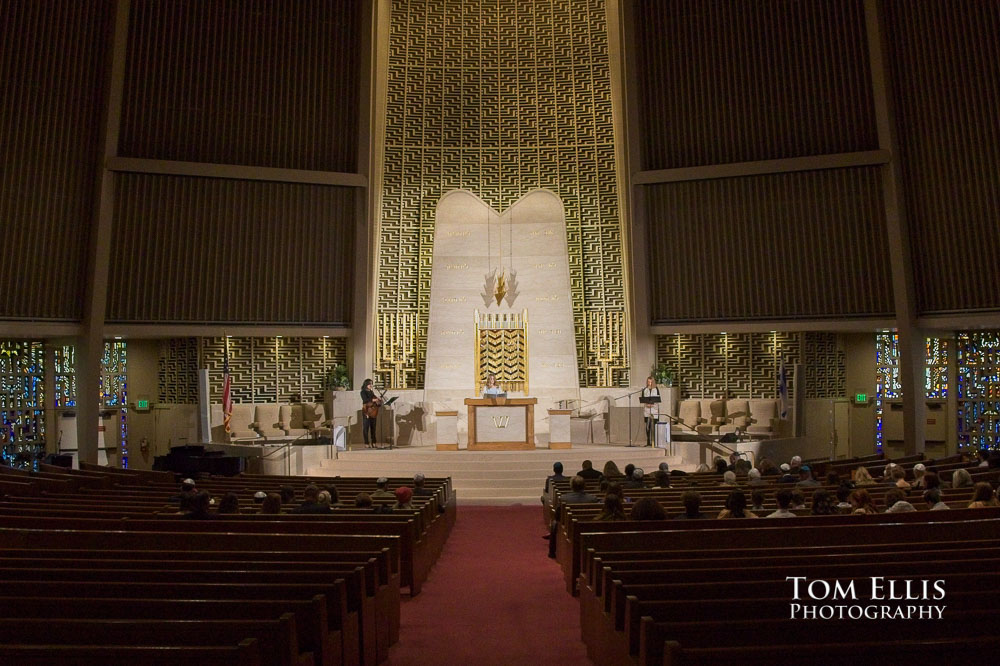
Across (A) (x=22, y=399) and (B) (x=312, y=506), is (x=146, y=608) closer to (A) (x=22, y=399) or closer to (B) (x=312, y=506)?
(B) (x=312, y=506)

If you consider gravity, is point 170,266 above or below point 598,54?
below

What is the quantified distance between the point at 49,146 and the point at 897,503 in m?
13.5

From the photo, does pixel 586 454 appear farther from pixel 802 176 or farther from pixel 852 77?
pixel 852 77

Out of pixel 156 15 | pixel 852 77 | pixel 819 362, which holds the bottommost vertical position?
pixel 819 362

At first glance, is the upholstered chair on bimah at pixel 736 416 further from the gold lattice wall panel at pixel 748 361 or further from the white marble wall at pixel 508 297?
the white marble wall at pixel 508 297

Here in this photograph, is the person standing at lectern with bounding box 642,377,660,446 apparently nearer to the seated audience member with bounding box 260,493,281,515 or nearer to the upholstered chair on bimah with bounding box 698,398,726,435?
the upholstered chair on bimah with bounding box 698,398,726,435

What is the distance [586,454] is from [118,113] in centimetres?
923

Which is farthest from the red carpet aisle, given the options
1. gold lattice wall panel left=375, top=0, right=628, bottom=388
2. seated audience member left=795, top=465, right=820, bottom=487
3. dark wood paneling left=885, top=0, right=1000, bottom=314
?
dark wood paneling left=885, top=0, right=1000, bottom=314

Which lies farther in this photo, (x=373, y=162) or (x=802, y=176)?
(x=373, y=162)

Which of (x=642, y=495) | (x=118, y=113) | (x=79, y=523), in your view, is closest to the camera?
(x=79, y=523)

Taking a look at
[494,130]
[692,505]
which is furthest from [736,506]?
[494,130]

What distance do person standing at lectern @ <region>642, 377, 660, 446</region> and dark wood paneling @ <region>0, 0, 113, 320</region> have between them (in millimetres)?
9394

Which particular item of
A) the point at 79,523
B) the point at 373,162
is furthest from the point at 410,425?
the point at 79,523

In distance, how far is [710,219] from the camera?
16344 mm
